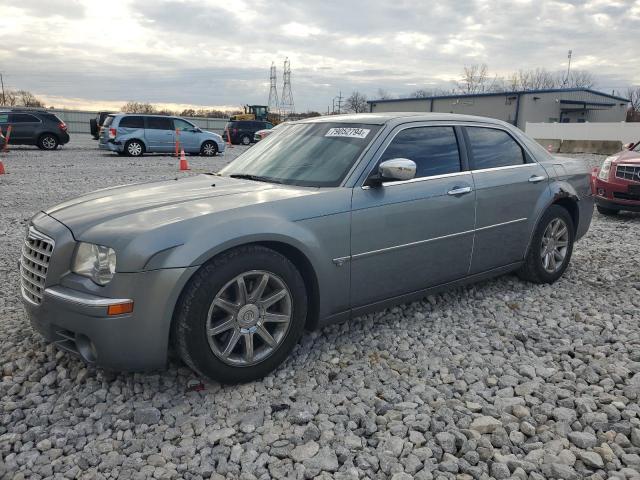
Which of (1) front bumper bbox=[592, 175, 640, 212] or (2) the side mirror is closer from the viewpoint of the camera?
(2) the side mirror

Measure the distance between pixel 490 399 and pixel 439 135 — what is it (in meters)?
2.08

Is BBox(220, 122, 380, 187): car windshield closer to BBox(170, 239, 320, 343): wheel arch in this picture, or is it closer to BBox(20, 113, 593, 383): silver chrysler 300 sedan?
BBox(20, 113, 593, 383): silver chrysler 300 sedan

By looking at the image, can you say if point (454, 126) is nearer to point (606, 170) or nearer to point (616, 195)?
point (616, 195)

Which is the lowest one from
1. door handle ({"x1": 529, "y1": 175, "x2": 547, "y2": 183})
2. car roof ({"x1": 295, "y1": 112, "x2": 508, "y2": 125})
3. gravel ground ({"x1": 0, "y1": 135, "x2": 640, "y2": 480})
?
gravel ground ({"x1": 0, "y1": 135, "x2": 640, "y2": 480})

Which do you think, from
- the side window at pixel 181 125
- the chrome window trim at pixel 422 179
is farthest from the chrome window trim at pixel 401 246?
the side window at pixel 181 125

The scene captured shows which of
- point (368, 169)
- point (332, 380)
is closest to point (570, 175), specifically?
point (368, 169)

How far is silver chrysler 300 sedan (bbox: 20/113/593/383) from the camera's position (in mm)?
2715

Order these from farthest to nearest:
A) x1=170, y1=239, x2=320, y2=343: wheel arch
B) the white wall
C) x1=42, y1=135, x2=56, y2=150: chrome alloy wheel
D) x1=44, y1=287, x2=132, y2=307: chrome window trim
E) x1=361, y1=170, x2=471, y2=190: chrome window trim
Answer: the white wall → x1=42, y1=135, x2=56, y2=150: chrome alloy wheel → x1=361, y1=170, x2=471, y2=190: chrome window trim → x1=170, y1=239, x2=320, y2=343: wheel arch → x1=44, y1=287, x2=132, y2=307: chrome window trim

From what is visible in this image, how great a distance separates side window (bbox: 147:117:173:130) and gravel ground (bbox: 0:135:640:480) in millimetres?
16630

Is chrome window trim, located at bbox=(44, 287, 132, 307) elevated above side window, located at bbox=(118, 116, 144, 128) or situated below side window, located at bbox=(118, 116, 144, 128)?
below

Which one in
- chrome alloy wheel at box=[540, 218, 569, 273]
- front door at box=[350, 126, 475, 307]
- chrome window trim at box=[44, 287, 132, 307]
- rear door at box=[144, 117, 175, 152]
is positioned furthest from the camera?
rear door at box=[144, 117, 175, 152]

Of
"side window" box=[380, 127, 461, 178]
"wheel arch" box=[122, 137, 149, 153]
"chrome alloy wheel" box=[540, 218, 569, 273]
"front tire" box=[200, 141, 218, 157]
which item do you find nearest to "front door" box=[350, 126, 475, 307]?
"side window" box=[380, 127, 461, 178]

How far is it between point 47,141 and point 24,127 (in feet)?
3.44

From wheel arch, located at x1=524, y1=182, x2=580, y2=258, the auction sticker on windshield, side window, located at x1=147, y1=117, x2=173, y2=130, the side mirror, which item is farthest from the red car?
side window, located at x1=147, y1=117, x2=173, y2=130
